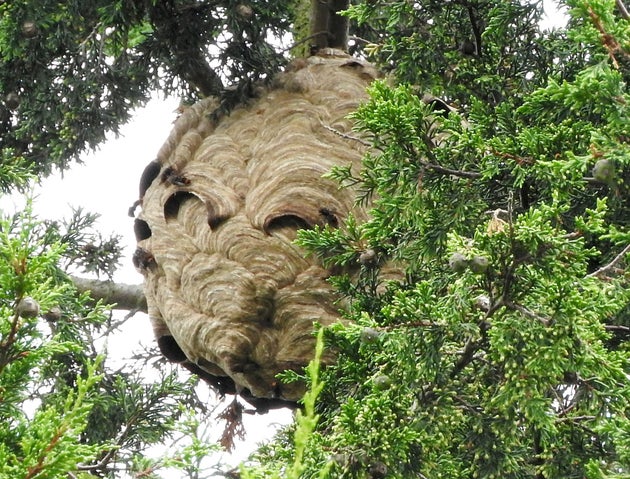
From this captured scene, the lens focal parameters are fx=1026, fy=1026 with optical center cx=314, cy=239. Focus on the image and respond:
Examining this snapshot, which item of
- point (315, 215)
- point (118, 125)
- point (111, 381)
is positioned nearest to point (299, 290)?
point (315, 215)

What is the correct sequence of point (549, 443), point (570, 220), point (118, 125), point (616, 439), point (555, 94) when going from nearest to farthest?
point (616, 439), point (555, 94), point (549, 443), point (570, 220), point (118, 125)

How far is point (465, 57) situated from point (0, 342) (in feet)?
9.26

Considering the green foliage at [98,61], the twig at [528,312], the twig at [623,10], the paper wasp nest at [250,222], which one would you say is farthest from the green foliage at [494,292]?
the green foliage at [98,61]

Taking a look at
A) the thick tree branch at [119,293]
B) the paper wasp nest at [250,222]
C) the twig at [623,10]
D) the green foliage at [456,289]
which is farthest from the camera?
the thick tree branch at [119,293]

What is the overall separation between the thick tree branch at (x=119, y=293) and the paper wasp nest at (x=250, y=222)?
0.81 m

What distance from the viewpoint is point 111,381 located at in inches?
245

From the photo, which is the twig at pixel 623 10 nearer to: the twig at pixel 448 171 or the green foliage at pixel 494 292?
the green foliage at pixel 494 292

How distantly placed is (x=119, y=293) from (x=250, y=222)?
1.68 meters

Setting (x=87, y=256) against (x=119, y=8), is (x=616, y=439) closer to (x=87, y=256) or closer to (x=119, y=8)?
(x=119, y=8)

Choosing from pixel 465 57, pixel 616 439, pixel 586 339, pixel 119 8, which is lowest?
pixel 616 439

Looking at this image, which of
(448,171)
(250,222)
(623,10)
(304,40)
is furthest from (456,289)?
(304,40)

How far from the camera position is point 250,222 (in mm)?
5242

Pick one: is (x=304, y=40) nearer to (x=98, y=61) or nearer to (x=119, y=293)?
(x=98, y=61)

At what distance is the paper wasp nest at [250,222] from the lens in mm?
4891
